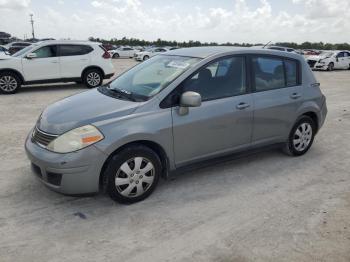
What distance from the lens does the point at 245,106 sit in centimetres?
470

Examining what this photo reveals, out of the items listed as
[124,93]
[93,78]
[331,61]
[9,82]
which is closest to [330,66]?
[331,61]

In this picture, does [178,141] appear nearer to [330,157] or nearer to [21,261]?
[21,261]

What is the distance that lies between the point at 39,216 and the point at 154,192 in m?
1.30

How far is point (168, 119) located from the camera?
13.4 feet

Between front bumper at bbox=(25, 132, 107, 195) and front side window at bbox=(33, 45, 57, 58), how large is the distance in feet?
29.6

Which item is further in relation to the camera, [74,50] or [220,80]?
[74,50]

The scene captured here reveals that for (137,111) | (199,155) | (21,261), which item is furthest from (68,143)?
(199,155)

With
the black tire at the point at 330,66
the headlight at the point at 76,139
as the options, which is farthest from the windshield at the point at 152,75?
the black tire at the point at 330,66

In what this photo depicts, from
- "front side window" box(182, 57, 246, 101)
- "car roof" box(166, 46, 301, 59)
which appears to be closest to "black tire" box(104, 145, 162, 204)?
"front side window" box(182, 57, 246, 101)

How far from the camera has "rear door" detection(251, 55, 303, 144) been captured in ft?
16.1

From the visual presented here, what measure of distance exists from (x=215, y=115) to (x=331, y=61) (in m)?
22.2


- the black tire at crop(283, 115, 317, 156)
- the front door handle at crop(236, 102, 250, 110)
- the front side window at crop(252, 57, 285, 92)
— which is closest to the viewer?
the front door handle at crop(236, 102, 250, 110)

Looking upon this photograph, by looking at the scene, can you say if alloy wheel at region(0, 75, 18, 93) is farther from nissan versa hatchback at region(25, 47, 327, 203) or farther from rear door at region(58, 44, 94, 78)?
nissan versa hatchback at region(25, 47, 327, 203)

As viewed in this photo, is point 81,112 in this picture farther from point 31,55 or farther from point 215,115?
point 31,55
